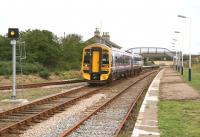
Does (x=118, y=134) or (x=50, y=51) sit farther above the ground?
(x=50, y=51)

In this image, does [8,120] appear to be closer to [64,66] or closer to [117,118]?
[117,118]

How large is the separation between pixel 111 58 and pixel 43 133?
1900cm

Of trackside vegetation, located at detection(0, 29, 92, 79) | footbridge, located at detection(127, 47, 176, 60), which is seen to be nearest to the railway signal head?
trackside vegetation, located at detection(0, 29, 92, 79)

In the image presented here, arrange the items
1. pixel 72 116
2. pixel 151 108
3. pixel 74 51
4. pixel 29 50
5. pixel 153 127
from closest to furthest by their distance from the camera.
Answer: pixel 153 127 → pixel 72 116 → pixel 151 108 → pixel 29 50 → pixel 74 51

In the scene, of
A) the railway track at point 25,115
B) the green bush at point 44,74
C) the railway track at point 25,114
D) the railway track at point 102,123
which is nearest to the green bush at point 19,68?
the green bush at point 44,74

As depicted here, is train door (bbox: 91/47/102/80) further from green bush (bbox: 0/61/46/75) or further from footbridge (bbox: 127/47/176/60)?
footbridge (bbox: 127/47/176/60)

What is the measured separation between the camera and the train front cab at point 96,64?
93.5 feet

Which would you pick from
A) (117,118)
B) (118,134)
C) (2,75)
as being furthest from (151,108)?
(2,75)

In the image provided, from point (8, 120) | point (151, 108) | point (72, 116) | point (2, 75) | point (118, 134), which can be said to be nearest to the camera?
point (118, 134)

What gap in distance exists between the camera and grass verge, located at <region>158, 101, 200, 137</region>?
10.1 meters

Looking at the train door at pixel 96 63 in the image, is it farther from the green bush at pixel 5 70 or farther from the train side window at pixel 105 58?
the green bush at pixel 5 70

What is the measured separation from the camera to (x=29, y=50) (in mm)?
43938

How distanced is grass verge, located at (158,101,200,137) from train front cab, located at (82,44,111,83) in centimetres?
1226

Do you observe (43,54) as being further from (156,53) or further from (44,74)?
(156,53)
